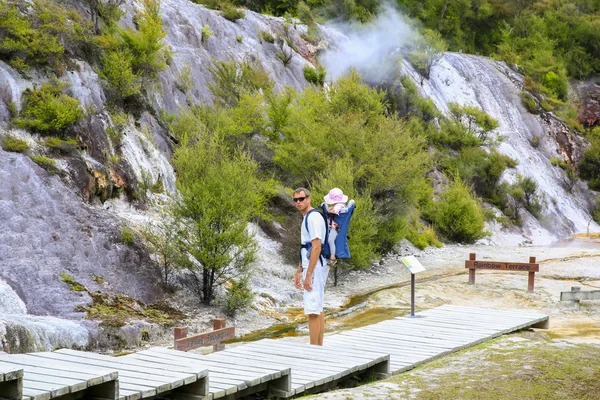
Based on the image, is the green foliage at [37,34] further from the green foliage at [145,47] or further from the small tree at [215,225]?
the small tree at [215,225]

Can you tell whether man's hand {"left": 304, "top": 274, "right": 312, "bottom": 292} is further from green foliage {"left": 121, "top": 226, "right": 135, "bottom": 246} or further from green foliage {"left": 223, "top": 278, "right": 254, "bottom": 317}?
green foliage {"left": 121, "top": 226, "right": 135, "bottom": 246}

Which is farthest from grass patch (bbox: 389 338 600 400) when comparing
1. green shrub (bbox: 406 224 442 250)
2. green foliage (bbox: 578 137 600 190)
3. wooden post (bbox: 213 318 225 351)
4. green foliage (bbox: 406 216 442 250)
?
green foliage (bbox: 578 137 600 190)

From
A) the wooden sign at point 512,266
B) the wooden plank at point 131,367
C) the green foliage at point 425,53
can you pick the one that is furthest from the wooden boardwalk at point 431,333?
the green foliage at point 425,53

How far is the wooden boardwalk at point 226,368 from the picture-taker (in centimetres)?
746

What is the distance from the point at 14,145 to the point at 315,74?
869 inches

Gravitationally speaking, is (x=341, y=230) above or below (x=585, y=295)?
above

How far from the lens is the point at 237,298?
17922 mm

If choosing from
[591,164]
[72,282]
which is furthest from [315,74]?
[72,282]

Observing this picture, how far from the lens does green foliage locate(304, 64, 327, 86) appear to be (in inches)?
1548

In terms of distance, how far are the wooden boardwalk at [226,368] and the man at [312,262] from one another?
1.29ft

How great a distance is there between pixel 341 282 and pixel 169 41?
1332cm

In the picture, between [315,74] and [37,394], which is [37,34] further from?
[315,74]

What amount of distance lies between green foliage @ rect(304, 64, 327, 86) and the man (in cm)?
2913

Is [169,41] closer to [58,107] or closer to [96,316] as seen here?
[58,107]
